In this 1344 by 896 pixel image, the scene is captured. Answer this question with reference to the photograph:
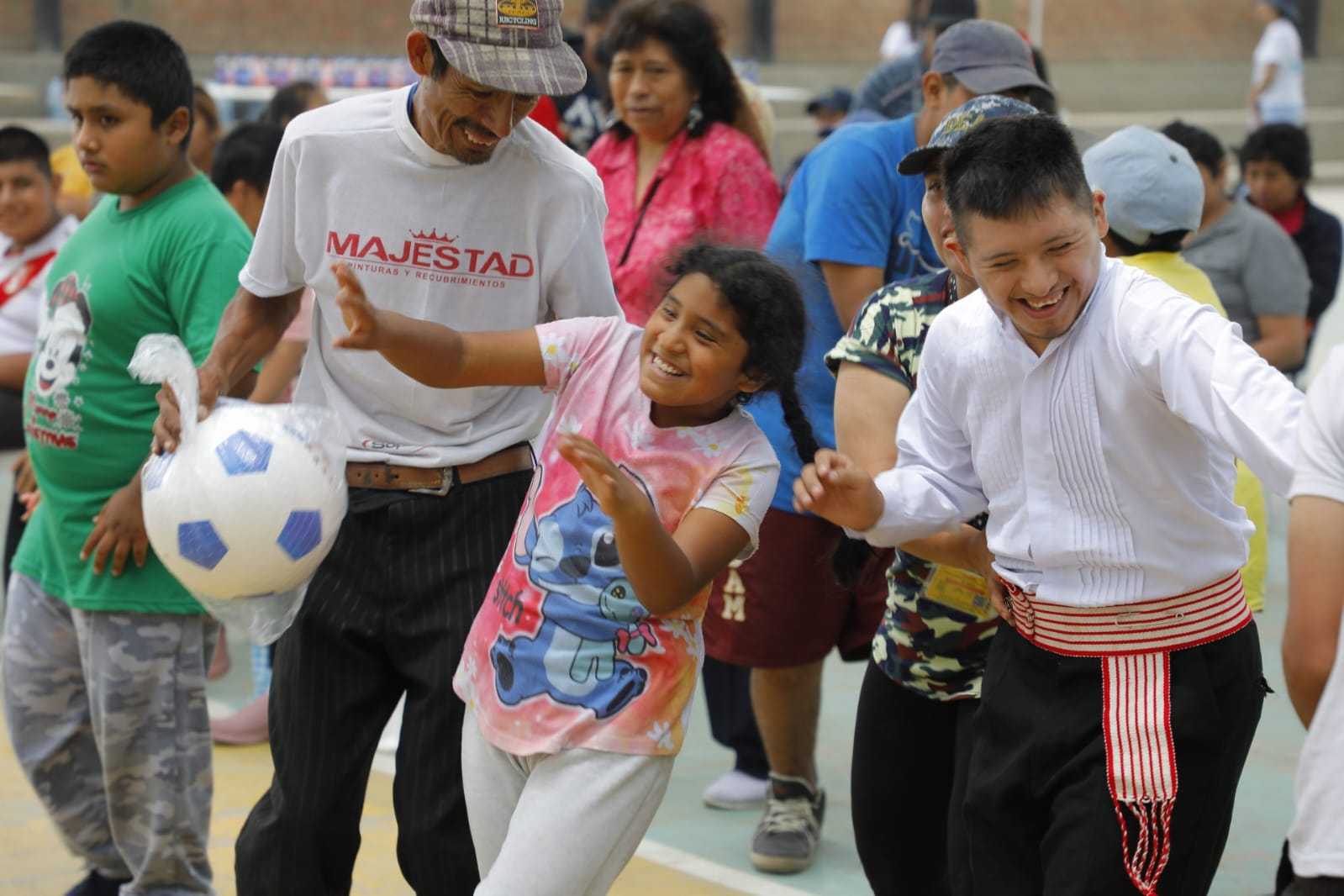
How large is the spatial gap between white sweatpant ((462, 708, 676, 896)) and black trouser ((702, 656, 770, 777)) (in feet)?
6.79

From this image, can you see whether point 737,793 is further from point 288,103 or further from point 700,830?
point 288,103

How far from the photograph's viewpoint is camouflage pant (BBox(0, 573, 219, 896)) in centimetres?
379

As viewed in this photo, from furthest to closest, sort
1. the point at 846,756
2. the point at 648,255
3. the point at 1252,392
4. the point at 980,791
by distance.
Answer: the point at 846,756
the point at 648,255
the point at 980,791
the point at 1252,392

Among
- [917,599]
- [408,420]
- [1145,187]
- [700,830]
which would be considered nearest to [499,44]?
[408,420]

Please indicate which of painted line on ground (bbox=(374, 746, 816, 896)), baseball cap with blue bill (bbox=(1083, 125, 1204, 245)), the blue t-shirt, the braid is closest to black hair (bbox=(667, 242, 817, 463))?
the braid

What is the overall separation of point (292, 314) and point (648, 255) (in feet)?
5.13

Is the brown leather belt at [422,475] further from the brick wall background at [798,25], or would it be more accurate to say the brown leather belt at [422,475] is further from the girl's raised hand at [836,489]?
the brick wall background at [798,25]

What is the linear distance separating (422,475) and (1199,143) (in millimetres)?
3401

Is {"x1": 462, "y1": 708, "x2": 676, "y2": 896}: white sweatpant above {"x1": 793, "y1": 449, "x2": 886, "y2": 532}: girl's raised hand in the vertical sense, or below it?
below

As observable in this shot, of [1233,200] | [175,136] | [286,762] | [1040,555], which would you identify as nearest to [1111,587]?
[1040,555]

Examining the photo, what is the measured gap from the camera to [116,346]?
376 centimetres

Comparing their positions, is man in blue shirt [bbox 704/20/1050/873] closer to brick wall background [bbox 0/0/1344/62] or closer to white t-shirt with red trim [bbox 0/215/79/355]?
white t-shirt with red trim [bbox 0/215/79/355]

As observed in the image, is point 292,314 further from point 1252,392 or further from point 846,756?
point 846,756

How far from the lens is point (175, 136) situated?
12.7 ft
